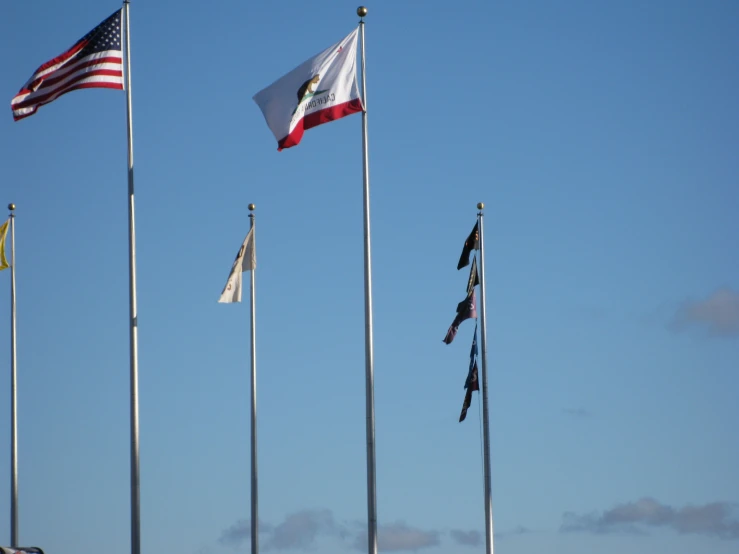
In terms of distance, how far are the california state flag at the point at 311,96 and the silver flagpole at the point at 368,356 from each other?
664mm

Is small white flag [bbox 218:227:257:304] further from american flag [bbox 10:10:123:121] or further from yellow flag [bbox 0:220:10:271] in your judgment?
american flag [bbox 10:10:123:121]

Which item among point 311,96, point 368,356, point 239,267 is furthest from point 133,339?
point 239,267

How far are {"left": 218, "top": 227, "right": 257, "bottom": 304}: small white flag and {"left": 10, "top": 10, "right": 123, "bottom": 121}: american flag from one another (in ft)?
38.1

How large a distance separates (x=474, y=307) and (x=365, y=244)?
10391mm

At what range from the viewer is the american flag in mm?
34469

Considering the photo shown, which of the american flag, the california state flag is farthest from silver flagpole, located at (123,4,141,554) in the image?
the california state flag

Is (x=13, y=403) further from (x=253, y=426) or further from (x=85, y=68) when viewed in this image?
(x=85, y=68)

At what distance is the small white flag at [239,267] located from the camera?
45125 mm

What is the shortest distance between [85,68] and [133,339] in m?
6.58

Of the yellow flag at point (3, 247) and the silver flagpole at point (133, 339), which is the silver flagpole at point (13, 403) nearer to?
the yellow flag at point (3, 247)

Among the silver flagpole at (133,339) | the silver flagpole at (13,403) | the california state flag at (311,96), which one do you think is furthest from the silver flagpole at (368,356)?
the silver flagpole at (13,403)

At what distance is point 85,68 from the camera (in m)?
34.5

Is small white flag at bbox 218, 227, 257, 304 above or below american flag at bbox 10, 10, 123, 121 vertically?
below

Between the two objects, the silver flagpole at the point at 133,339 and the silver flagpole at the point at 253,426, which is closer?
the silver flagpole at the point at 133,339
